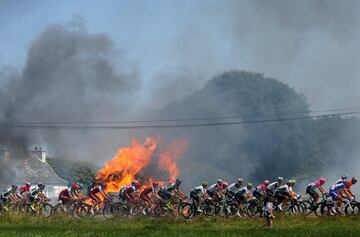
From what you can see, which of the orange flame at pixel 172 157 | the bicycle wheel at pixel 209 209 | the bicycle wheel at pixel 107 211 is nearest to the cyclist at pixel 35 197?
the bicycle wheel at pixel 107 211

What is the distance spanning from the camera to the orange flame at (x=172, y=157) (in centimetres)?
5576

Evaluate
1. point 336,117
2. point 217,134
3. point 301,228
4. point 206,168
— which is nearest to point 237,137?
point 217,134

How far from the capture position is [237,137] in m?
71.8

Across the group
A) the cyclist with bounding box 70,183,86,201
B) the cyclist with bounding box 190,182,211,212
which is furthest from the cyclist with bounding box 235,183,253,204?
the cyclist with bounding box 70,183,86,201

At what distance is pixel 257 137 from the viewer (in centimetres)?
7231

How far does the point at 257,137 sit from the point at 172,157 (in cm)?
1756

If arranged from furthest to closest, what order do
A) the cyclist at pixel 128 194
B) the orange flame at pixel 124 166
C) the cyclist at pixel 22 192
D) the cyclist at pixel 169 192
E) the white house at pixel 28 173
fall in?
the white house at pixel 28 173
the orange flame at pixel 124 166
the cyclist at pixel 22 192
the cyclist at pixel 128 194
the cyclist at pixel 169 192

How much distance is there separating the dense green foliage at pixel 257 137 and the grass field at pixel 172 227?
3565 cm

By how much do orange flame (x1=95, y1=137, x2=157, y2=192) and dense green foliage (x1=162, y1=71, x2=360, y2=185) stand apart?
A: 47.7ft

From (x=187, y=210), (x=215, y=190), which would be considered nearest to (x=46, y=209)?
(x=187, y=210)

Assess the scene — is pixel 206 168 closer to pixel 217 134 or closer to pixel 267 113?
pixel 217 134

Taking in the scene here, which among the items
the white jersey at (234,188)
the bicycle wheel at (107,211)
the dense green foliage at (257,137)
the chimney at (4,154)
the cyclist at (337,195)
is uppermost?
Answer: the dense green foliage at (257,137)

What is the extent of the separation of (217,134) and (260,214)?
41328 millimetres

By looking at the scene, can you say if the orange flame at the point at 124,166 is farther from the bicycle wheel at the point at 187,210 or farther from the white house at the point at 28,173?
the bicycle wheel at the point at 187,210
